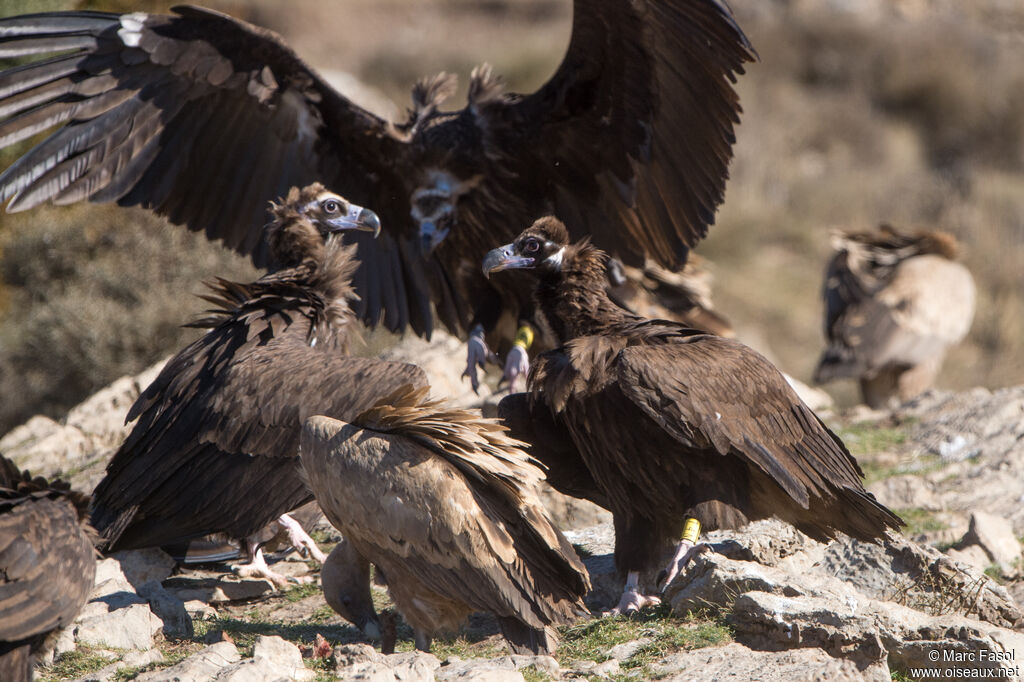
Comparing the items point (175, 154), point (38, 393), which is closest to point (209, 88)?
point (175, 154)

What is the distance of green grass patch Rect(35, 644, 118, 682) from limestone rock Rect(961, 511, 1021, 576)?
4164 millimetres

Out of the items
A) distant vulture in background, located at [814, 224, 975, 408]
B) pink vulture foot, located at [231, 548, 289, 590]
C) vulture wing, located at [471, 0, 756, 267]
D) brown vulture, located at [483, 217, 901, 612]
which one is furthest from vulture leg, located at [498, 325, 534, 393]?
distant vulture in background, located at [814, 224, 975, 408]

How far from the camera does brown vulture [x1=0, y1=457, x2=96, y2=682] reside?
13.4 feet

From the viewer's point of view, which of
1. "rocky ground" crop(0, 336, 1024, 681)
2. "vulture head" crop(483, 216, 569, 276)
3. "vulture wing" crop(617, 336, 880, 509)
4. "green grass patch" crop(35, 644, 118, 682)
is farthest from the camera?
"vulture head" crop(483, 216, 569, 276)

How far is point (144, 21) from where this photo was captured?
682 cm

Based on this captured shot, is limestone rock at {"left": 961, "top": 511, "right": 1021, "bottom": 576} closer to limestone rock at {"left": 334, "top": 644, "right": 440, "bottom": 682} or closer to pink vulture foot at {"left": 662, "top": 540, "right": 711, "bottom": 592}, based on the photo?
pink vulture foot at {"left": 662, "top": 540, "right": 711, "bottom": 592}

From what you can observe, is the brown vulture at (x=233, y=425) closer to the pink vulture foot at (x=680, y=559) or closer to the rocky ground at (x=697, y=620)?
the rocky ground at (x=697, y=620)

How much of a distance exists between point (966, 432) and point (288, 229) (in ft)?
16.2

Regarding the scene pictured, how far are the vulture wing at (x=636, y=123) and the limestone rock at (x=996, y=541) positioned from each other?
229 cm

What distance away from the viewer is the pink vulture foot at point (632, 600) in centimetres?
518

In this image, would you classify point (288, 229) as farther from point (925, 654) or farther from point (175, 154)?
point (925, 654)

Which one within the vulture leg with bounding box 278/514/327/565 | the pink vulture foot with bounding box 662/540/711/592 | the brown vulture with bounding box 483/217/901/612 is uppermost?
the brown vulture with bounding box 483/217/901/612

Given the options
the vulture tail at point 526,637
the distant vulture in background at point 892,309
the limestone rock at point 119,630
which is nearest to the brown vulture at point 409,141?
the limestone rock at point 119,630

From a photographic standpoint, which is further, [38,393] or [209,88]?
[38,393]
